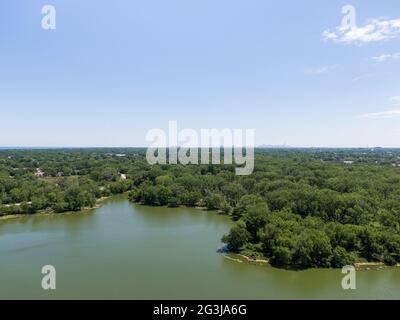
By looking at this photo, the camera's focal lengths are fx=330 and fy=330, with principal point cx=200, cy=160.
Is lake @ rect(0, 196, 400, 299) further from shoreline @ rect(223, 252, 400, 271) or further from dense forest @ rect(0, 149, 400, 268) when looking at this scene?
dense forest @ rect(0, 149, 400, 268)

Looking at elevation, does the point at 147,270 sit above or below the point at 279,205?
below

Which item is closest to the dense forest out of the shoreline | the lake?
the shoreline

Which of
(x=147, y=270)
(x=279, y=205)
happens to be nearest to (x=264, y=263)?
(x=147, y=270)

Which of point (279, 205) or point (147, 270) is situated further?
point (279, 205)

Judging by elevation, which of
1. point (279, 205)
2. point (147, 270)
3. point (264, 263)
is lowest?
point (147, 270)

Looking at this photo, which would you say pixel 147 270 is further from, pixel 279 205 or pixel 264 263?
pixel 279 205

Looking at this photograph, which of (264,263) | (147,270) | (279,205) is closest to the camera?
(147,270)

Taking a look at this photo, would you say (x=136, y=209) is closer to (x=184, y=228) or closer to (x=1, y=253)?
(x=184, y=228)

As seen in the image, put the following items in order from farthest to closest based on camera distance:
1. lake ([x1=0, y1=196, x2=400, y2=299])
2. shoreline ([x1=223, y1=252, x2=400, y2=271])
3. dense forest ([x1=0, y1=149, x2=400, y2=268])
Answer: dense forest ([x1=0, y1=149, x2=400, y2=268])
shoreline ([x1=223, y1=252, x2=400, y2=271])
lake ([x1=0, y1=196, x2=400, y2=299])

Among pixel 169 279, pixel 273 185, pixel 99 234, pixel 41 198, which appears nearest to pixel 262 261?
pixel 169 279
